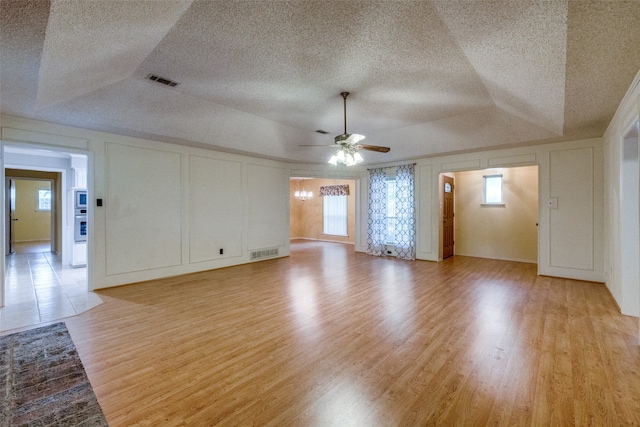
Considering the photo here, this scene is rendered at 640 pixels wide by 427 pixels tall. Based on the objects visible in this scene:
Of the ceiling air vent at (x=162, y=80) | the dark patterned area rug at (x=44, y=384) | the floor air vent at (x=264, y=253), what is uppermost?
the ceiling air vent at (x=162, y=80)

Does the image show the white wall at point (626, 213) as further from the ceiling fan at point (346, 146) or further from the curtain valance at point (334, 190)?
the curtain valance at point (334, 190)

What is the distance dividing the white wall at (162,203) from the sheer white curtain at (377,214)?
2.74 metres

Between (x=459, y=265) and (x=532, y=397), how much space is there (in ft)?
15.6

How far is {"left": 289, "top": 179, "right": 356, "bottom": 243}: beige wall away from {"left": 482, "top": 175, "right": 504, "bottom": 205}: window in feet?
14.0

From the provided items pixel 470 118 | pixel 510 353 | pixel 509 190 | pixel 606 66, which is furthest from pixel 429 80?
pixel 509 190

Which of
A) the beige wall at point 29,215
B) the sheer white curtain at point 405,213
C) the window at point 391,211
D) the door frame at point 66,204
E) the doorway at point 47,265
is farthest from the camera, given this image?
the beige wall at point 29,215

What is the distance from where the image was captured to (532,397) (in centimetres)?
190

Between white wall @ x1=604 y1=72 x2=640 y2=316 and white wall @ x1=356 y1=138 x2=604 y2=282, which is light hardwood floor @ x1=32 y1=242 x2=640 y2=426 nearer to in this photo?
white wall @ x1=604 y1=72 x2=640 y2=316

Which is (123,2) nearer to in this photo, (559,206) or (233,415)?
(233,415)

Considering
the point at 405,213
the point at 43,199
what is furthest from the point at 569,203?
the point at 43,199

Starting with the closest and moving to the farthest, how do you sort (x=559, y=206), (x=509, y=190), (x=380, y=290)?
(x=380, y=290) < (x=559, y=206) < (x=509, y=190)

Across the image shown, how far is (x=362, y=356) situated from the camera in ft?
8.04

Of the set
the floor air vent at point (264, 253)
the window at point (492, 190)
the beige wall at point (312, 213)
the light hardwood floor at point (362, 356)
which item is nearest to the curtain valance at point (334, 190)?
the beige wall at point (312, 213)

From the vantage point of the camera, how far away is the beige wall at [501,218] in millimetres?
6727
